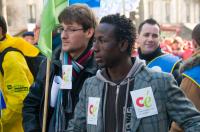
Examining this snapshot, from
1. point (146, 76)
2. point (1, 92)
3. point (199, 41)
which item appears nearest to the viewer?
point (146, 76)

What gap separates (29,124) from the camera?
494cm

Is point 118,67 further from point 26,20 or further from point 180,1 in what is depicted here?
point 180,1

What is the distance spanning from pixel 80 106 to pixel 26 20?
5227 cm

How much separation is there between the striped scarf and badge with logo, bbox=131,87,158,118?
1189 mm

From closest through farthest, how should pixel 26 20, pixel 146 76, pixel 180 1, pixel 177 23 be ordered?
pixel 146 76, pixel 26 20, pixel 177 23, pixel 180 1

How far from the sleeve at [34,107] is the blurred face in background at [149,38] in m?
2.17

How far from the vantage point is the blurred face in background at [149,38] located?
7.05 meters

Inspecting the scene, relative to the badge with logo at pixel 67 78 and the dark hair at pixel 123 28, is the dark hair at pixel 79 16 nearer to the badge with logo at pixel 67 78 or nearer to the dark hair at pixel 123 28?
the badge with logo at pixel 67 78

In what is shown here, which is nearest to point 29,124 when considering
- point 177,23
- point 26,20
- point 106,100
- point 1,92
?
point 1,92

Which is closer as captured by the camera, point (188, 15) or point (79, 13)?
point (79, 13)

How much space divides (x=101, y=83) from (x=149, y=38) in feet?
10.9

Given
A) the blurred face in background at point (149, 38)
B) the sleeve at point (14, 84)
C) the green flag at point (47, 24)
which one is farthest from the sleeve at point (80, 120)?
the blurred face in background at point (149, 38)

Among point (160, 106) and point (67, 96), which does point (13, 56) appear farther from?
point (160, 106)

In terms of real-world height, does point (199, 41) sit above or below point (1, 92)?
above
